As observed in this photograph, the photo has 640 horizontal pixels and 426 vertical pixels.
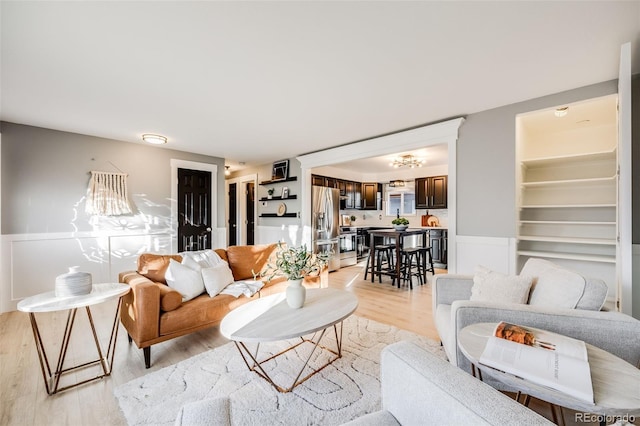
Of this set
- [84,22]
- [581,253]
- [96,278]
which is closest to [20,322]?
[96,278]

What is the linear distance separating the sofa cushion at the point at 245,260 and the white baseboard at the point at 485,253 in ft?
7.99

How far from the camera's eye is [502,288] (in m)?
1.85

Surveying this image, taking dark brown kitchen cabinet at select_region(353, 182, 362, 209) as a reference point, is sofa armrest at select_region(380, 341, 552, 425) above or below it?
below

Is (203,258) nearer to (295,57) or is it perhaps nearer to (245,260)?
(245,260)

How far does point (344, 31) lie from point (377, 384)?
239 cm

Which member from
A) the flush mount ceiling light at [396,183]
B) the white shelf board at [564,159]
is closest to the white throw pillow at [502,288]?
the white shelf board at [564,159]

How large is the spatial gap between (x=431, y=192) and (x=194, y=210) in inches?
209

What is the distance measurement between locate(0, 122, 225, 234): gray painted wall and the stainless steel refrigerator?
2.73 metres

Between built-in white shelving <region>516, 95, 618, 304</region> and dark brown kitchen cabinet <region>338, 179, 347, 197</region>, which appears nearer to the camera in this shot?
built-in white shelving <region>516, 95, 618, 304</region>

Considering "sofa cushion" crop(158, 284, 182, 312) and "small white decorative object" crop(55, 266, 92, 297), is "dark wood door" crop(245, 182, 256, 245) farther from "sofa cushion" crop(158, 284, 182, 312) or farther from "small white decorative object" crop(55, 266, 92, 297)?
"small white decorative object" crop(55, 266, 92, 297)

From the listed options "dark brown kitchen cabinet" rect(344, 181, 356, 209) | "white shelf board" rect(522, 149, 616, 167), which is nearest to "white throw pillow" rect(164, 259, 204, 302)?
"white shelf board" rect(522, 149, 616, 167)

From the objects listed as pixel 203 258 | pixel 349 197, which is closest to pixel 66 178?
pixel 203 258

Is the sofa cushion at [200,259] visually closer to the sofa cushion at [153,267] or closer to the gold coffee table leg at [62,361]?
the sofa cushion at [153,267]

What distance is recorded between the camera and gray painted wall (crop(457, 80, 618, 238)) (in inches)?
116
